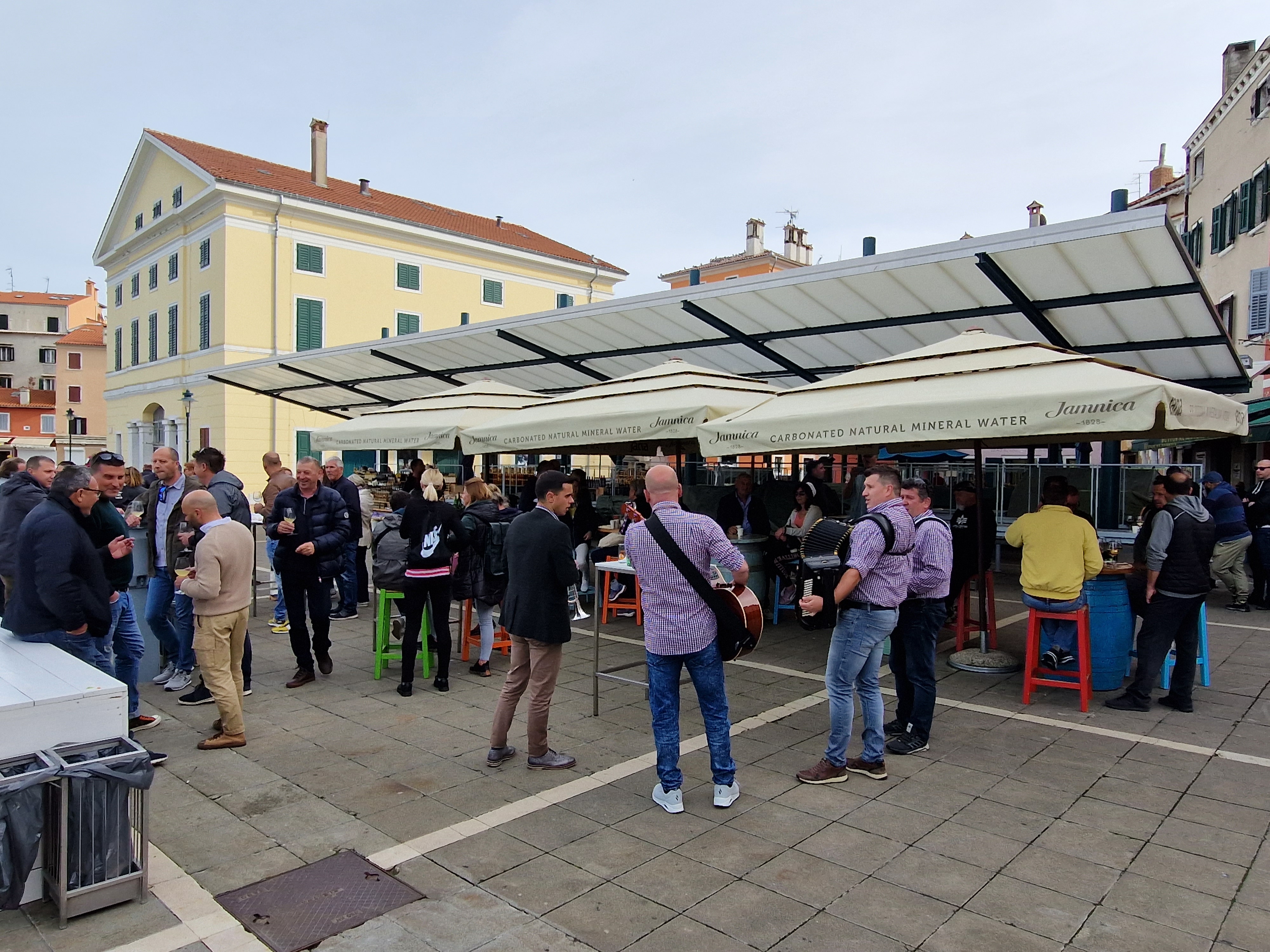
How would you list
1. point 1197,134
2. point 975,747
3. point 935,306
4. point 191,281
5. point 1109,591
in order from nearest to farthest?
point 975,747 → point 1109,591 → point 935,306 → point 1197,134 → point 191,281

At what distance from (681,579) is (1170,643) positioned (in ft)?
12.6

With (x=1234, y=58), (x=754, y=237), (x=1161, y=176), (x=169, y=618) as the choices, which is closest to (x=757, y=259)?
(x=754, y=237)

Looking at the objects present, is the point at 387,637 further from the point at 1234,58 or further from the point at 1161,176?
the point at 1161,176

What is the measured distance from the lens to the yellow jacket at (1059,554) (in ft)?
18.3

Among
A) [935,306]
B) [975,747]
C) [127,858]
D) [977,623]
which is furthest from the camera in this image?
[935,306]

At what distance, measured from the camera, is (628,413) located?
7.59 m

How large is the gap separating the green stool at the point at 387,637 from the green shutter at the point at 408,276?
28.5m

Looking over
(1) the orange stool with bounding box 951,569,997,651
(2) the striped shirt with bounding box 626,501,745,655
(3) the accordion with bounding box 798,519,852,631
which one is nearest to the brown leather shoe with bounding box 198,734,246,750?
(2) the striped shirt with bounding box 626,501,745,655

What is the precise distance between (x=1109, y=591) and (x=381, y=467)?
18.8 meters

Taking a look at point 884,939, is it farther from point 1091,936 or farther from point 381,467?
point 381,467

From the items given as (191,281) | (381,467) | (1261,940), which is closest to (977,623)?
(1261,940)

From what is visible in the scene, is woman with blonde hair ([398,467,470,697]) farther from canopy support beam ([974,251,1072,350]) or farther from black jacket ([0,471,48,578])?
canopy support beam ([974,251,1072,350])

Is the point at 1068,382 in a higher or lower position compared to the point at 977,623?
higher

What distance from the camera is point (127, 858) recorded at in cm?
318
